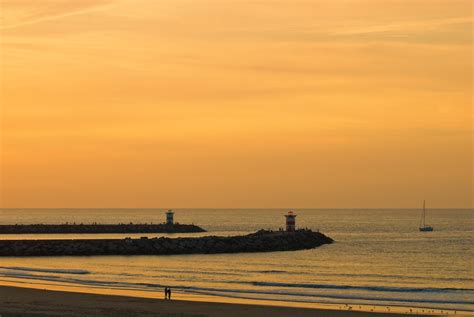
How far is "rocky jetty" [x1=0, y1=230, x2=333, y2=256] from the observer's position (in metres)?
69.8

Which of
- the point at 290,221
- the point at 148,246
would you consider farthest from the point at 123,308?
the point at 290,221

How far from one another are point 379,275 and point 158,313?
26.1 m

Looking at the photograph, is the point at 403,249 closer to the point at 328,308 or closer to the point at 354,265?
the point at 354,265

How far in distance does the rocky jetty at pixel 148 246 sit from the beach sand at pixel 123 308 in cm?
3265

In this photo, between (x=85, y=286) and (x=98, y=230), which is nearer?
(x=85, y=286)

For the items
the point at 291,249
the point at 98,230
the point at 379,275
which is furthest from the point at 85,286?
the point at 98,230

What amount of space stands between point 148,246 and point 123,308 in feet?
131

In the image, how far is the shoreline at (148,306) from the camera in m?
31.8

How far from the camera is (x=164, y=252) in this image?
238ft

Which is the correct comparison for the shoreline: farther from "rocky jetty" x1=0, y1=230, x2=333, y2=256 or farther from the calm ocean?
"rocky jetty" x1=0, y1=230, x2=333, y2=256

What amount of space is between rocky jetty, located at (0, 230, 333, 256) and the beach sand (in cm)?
3265

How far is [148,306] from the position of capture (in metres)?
33.8

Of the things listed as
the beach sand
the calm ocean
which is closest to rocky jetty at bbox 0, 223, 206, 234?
the calm ocean

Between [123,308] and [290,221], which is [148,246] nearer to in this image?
[290,221]
